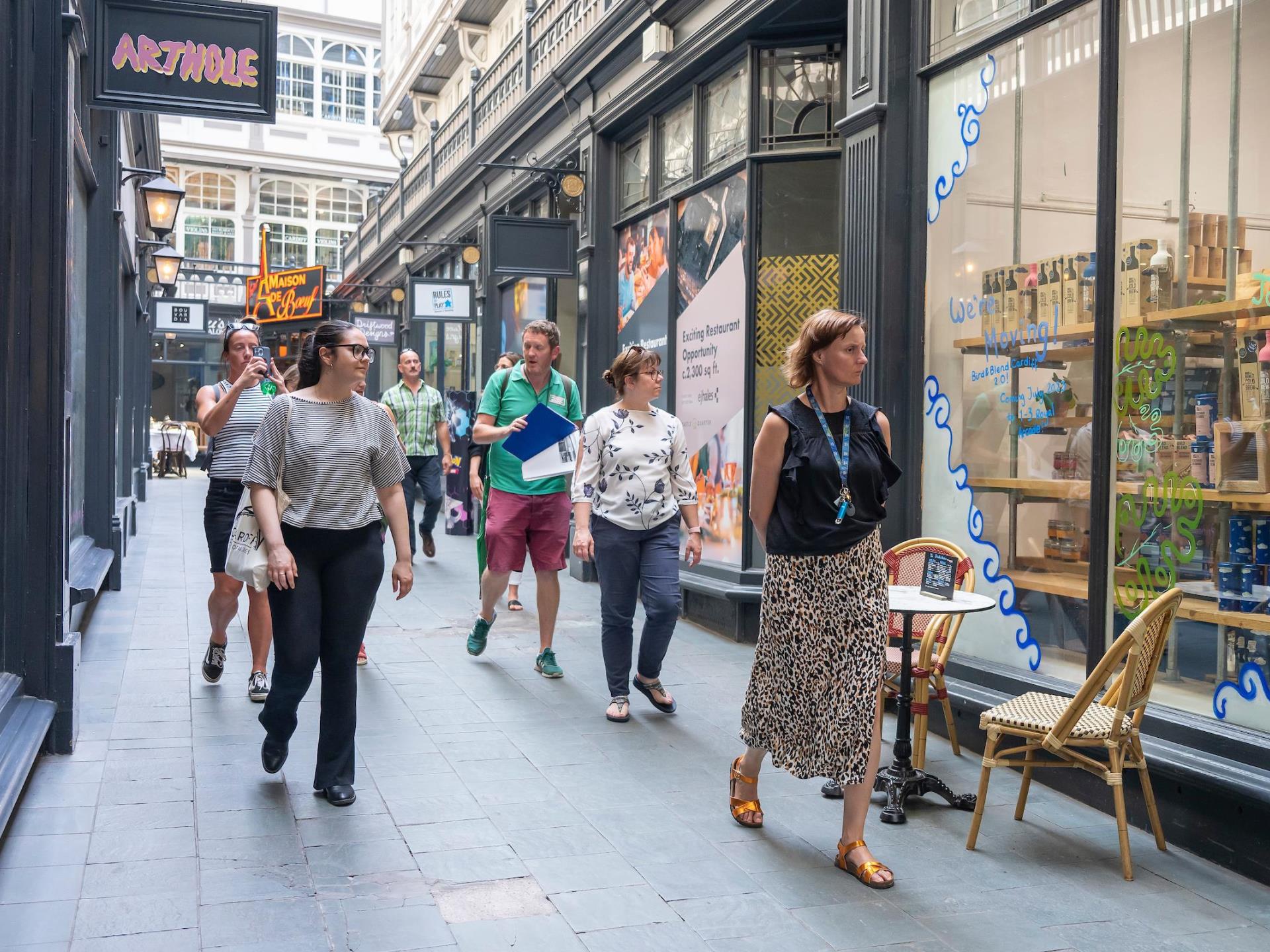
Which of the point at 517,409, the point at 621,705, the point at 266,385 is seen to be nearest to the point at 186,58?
the point at 266,385

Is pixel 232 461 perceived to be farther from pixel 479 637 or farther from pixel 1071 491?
pixel 1071 491

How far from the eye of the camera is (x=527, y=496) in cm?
738

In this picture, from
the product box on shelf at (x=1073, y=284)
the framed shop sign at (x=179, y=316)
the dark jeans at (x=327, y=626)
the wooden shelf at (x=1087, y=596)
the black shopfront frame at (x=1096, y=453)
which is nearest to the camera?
the black shopfront frame at (x=1096, y=453)

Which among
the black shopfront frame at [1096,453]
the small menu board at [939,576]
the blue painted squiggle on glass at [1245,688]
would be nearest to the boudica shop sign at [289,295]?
the black shopfront frame at [1096,453]

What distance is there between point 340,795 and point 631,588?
2.04 m

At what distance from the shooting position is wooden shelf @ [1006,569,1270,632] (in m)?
4.64

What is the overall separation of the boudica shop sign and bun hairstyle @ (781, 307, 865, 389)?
10.2 metres

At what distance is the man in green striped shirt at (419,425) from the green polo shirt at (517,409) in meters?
4.02

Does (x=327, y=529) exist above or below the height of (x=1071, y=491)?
below

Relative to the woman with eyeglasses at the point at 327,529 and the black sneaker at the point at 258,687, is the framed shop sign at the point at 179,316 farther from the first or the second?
the woman with eyeglasses at the point at 327,529

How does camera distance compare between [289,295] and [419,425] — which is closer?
[419,425]

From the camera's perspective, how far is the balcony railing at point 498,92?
12.5 m

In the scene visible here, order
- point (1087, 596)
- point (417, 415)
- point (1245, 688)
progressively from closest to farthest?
point (1245, 688)
point (1087, 596)
point (417, 415)

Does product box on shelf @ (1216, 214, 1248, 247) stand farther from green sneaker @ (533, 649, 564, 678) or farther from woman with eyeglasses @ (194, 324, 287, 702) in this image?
woman with eyeglasses @ (194, 324, 287, 702)
